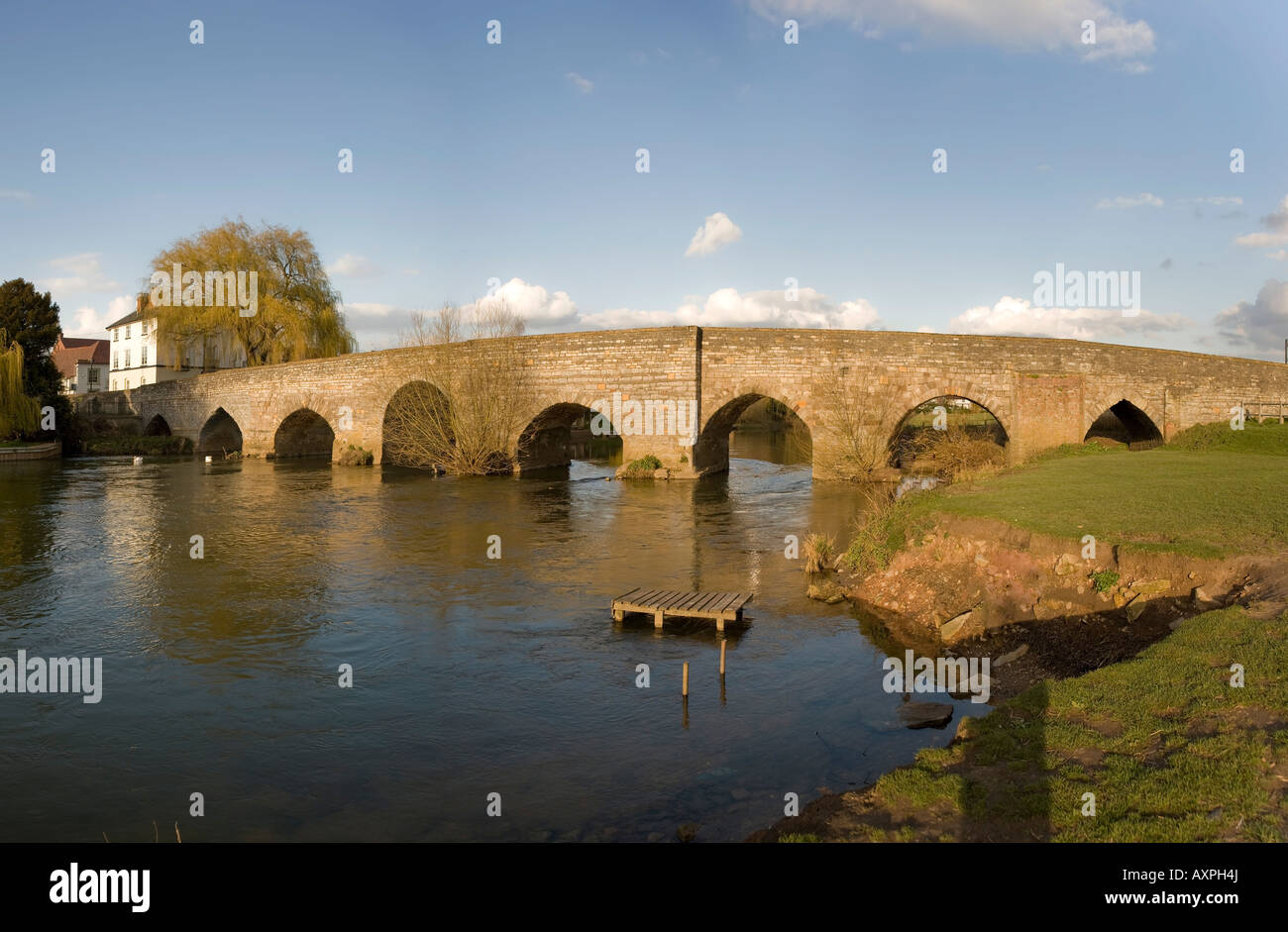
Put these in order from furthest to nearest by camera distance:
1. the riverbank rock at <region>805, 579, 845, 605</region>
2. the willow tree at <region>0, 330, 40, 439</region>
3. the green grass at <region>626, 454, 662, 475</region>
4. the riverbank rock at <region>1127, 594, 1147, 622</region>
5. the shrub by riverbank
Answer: the shrub by riverbank
the willow tree at <region>0, 330, 40, 439</region>
the green grass at <region>626, 454, 662, 475</region>
the riverbank rock at <region>805, 579, 845, 605</region>
the riverbank rock at <region>1127, 594, 1147, 622</region>

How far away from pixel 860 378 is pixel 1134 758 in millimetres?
24415

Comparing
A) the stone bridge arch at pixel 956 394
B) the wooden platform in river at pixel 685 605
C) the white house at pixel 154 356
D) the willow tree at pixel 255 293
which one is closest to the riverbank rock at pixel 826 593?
the wooden platform in river at pixel 685 605

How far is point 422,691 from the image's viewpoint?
31.0 ft

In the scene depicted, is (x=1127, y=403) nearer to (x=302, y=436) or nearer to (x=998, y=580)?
(x=998, y=580)

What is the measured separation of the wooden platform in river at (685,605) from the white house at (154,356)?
174 feet

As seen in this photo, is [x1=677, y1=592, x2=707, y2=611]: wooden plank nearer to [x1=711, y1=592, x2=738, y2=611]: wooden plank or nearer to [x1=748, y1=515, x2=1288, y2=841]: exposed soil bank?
[x1=711, y1=592, x2=738, y2=611]: wooden plank

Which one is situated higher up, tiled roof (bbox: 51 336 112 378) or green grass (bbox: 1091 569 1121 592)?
tiled roof (bbox: 51 336 112 378)

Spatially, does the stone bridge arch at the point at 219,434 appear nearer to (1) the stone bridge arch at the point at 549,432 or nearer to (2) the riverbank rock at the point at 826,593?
(1) the stone bridge arch at the point at 549,432

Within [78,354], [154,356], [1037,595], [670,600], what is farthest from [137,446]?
[1037,595]

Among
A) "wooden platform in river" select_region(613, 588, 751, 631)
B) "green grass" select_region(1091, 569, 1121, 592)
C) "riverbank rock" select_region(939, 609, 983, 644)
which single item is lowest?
"riverbank rock" select_region(939, 609, 983, 644)

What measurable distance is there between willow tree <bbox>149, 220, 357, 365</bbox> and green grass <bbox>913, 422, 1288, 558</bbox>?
141 ft

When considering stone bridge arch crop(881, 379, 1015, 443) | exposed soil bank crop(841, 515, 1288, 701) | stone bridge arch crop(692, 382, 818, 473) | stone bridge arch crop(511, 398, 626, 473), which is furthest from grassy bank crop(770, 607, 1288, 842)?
→ stone bridge arch crop(511, 398, 626, 473)

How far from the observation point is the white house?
2355 inches

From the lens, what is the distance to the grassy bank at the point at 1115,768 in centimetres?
500
